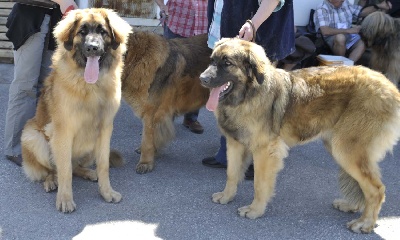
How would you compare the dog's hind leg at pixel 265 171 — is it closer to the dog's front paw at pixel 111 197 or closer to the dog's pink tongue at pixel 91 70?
the dog's front paw at pixel 111 197

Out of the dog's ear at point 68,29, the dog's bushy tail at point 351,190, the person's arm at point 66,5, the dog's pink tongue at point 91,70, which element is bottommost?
the dog's bushy tail at point 351,190

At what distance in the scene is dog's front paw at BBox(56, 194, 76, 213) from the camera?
3.31m

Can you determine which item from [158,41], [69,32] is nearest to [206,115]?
[158,41]

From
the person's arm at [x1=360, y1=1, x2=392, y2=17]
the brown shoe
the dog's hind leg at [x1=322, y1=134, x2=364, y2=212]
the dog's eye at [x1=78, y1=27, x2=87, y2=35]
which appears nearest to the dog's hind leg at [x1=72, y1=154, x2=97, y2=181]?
the dog's eye at [x1=78, y1=27, x2=87, y2=35]

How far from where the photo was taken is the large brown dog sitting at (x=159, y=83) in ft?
13.3

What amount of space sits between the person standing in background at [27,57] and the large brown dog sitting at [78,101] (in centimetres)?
45

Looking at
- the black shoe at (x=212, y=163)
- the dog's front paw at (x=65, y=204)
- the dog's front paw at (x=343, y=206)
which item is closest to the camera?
the dog's front paw at (x=65, y=204)

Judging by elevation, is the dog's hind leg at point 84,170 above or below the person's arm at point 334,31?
below

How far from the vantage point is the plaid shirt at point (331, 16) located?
274 inches

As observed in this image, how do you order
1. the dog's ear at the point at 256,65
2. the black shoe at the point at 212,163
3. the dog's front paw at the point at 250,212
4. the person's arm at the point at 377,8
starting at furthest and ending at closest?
the person's arm at the point at 377,8
the black shoe at the point at 212,163
the dog's front paw at the point at 250,212
the dog's ear at the point at 256,65

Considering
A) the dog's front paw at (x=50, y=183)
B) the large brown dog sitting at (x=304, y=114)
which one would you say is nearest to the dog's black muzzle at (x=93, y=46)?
the large brown dog sitting at (x=304, y=114)

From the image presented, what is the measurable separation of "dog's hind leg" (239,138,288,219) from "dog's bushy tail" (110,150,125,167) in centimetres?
135

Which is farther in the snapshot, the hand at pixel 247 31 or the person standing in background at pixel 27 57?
the person standing in background at pixel 27 57

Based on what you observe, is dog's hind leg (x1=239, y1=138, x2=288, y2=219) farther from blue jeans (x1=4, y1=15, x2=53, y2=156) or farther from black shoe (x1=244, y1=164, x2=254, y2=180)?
blue jeans (x1=4, y1=15, x2=53, y2=156)
